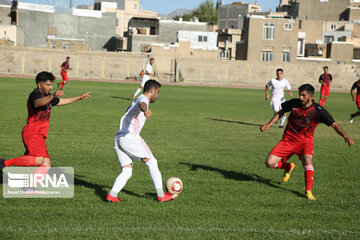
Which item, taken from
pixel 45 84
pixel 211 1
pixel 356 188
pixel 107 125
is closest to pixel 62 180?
pixel 45 84

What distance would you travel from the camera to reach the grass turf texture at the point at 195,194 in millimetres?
5977

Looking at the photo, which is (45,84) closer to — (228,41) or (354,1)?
(228,41)

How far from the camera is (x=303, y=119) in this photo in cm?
833

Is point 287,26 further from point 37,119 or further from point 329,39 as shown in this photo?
point 37,119

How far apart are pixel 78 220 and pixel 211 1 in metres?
141

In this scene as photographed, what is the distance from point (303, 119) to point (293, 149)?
59cm

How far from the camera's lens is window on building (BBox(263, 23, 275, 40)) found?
70.9 m

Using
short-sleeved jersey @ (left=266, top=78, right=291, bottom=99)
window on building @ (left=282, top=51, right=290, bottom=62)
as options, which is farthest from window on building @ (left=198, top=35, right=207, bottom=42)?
short-sleeved jersey @ (left=266, top=78, right=291, bottom=99)

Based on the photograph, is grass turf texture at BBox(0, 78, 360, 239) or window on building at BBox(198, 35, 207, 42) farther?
window on building at BBox(198, 35, 207, 42)

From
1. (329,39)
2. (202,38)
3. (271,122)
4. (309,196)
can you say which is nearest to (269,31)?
(202,38)

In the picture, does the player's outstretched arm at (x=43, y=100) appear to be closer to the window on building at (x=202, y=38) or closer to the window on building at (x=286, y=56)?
the window on building at (x=286, y=56)

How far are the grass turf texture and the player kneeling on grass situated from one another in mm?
505

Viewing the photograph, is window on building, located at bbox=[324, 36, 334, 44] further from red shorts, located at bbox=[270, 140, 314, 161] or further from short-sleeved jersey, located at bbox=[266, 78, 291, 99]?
red shorts, located at bbox=[270, 140, 314, 161]

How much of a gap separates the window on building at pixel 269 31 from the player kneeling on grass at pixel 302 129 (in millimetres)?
64886
